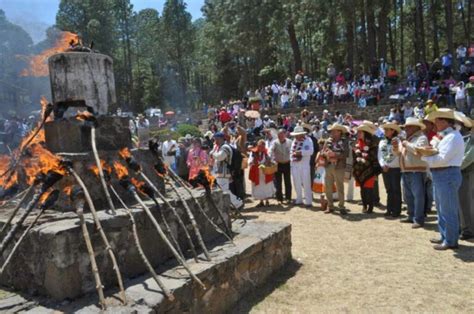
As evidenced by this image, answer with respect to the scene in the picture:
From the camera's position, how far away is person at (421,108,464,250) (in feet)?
19.2

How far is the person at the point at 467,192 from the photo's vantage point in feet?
21.1

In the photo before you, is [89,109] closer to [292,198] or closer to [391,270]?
[391,270]

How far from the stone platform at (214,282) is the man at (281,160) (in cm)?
433

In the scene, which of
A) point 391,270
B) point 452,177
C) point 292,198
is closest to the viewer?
point 391,270

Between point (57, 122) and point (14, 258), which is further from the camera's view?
point (57, 122)

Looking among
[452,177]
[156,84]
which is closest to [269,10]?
[156,84]

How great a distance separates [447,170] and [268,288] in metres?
2.93

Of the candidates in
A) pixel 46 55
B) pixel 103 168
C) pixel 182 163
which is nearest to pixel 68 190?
pixel 103 168

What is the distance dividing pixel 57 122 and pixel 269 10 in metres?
31.2

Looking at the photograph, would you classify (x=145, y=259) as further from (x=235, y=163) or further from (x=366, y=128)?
(x=366, y=128)

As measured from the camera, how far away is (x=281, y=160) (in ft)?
34.6

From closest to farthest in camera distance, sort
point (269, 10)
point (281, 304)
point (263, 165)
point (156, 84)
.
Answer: point (281, 304), point (263, 165), point (269, 10), point (156, 84)

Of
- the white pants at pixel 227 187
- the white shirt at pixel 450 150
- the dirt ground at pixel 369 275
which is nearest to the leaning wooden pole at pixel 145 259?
the dirt ground at pixel 369 275

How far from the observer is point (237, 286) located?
4.79 meters
